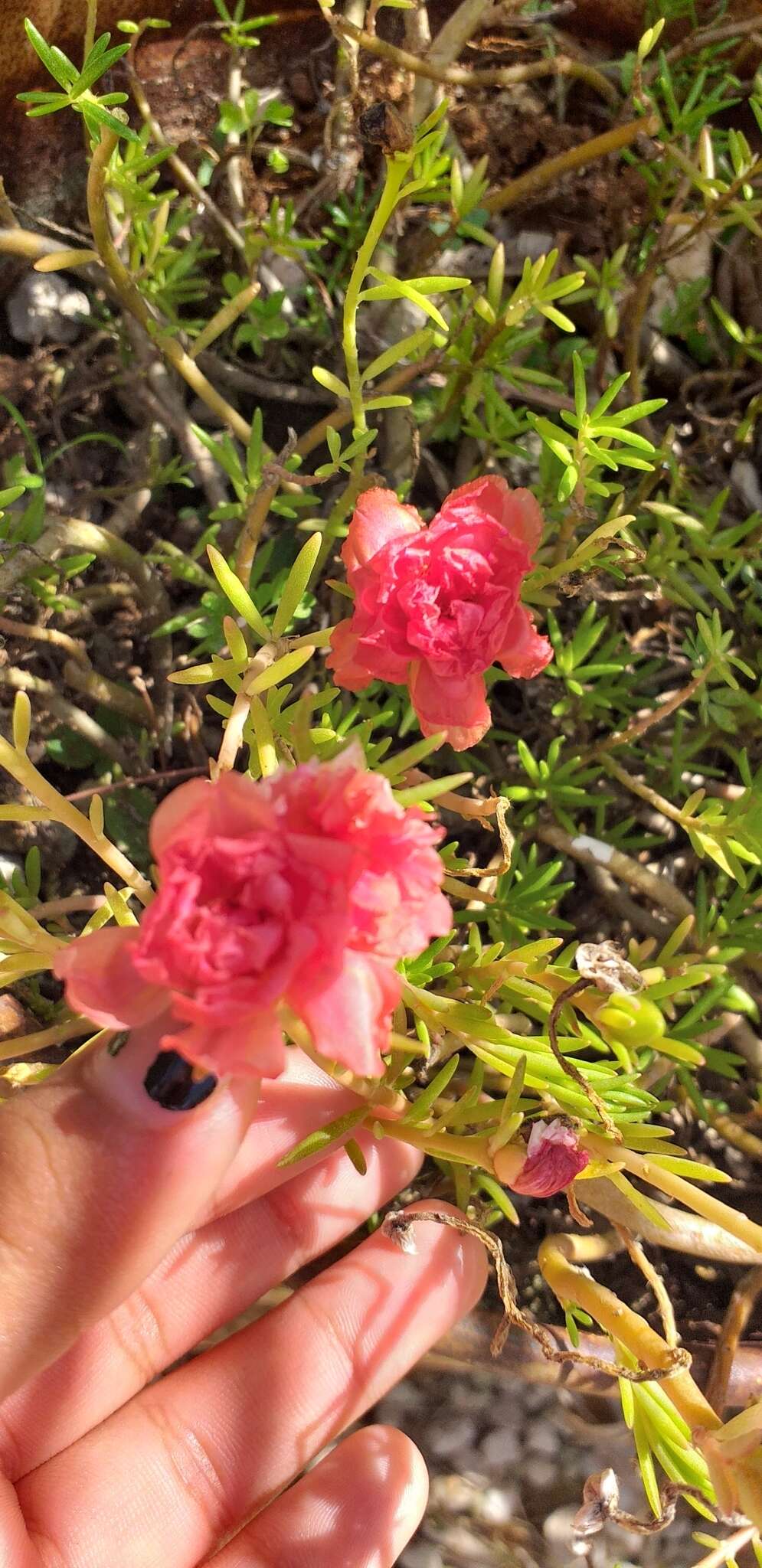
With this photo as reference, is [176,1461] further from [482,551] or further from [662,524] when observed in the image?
[662,524]

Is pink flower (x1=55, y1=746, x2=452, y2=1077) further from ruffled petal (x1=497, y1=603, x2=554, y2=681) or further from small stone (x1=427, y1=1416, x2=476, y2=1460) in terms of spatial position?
small stone (x1=427, y1=1416, x2=476, y2=1460)

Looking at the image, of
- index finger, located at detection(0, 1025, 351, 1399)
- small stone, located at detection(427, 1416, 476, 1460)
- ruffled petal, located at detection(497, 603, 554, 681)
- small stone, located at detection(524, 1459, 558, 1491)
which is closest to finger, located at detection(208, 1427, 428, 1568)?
small stone, located at detection(427, 1416, 476, 1460)

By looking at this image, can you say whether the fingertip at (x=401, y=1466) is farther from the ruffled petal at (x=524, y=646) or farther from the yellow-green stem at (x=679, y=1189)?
the ruffled petal at (x=524, y=646)

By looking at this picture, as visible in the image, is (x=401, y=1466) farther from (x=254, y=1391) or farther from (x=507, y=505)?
(x=507, y=505)

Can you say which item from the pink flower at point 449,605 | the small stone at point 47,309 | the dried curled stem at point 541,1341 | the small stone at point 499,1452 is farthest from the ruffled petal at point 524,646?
the small stone at point 499,1452

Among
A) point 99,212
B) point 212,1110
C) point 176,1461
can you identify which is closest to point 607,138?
point 99,212
